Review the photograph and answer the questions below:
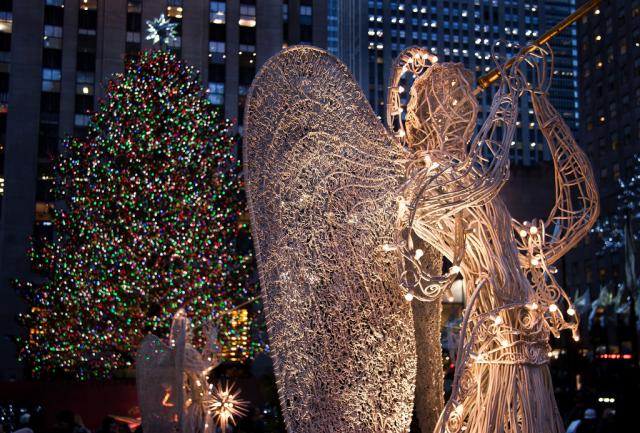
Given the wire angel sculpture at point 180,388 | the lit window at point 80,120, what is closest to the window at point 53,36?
the lit window at point 80,120

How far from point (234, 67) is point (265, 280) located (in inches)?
1280

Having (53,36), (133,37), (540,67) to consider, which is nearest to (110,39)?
(133,37)

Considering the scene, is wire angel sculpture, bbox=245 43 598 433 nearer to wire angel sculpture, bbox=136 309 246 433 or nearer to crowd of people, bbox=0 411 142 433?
wire angel sculpture, bbox=136 309 246 433

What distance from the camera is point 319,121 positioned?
7.42m

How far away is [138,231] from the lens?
66.3 ft

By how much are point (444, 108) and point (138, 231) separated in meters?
14.1

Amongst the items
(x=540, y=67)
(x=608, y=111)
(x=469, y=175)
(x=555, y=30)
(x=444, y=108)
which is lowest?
(x=469, y=175)

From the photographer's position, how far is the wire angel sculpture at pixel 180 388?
10.3 m

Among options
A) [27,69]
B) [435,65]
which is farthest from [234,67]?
[435,65]

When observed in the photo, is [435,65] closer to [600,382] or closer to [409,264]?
[409,264]

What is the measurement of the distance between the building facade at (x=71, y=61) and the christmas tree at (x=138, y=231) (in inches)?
444

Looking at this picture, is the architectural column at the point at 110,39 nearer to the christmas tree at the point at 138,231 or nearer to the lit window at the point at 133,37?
the lit window at the point at 133,37

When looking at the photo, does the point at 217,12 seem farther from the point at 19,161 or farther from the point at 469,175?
the point at 469,175

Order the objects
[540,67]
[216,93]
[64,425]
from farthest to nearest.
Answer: [216,93], [64,425], [540,67]
